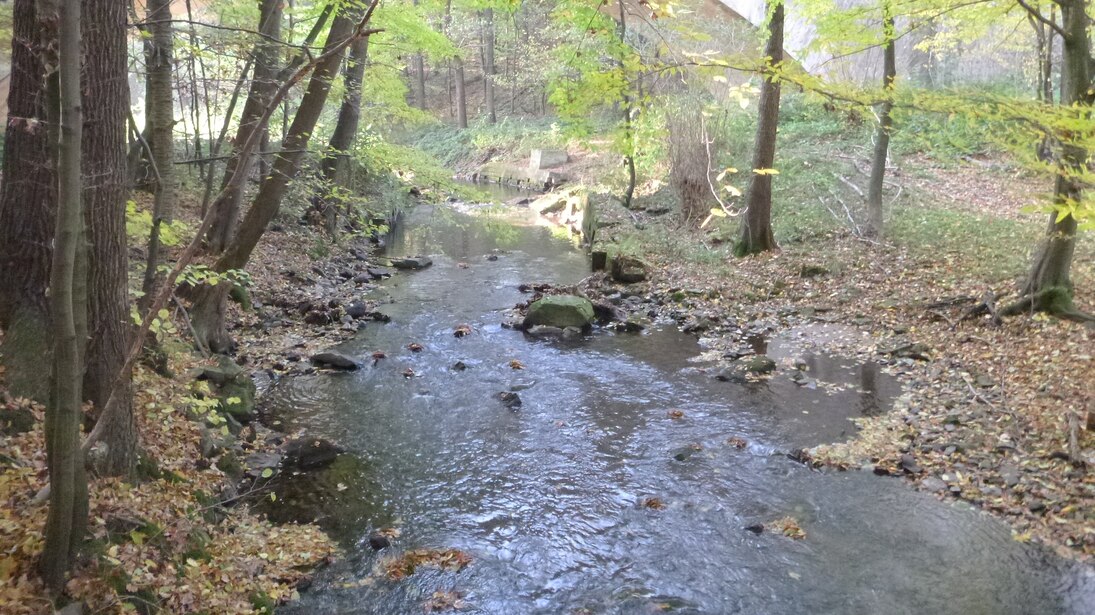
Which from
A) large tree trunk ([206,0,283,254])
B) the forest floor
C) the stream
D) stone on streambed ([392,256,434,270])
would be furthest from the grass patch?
large tree trunk ([206,0,283,254])

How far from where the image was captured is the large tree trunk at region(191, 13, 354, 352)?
923 cm

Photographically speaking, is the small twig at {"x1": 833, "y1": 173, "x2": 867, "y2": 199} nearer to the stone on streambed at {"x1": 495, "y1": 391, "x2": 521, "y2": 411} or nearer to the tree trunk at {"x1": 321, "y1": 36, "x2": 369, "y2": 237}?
the tree trunk at {"x1": 321, "y1": 36, "x2": 369, "y2": 237}

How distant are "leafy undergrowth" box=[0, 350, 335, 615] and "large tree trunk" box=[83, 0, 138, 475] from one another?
0.41 meters

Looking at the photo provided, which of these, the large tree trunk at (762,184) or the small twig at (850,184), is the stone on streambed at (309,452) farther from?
the small twig at (850,184)

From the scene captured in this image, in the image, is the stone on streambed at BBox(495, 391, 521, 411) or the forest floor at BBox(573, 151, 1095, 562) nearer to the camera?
the forest floor at BBox(573, 151, 1095, 562)

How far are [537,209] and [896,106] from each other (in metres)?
16.8

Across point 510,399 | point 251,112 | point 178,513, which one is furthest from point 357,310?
point 178,513

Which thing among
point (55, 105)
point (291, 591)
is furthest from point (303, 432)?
point (55, 105)

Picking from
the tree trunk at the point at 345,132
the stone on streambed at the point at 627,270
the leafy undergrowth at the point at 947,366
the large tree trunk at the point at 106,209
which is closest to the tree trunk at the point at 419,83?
the tree trunk at the point at 345,132

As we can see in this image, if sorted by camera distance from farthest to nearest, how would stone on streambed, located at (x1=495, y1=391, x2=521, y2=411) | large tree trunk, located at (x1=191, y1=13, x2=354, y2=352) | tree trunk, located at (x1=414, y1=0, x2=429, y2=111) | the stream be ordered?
tree trunk, located at (x1=414, y1=0, x2=429, y2=111) < large tree trunk, located at (x1=191, y1=13, x2=354, y2=352) < stone on streambed, located at (x1=495, y1=391, x2=521, y2=411) < the stream

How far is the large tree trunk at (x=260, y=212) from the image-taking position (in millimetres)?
9227

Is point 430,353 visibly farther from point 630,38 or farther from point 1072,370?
point 630,38

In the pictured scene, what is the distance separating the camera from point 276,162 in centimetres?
1048

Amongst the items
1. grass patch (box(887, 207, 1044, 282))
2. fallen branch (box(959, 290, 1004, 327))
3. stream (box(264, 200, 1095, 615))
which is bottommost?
stream (box(264, 200, 1095, 615))
